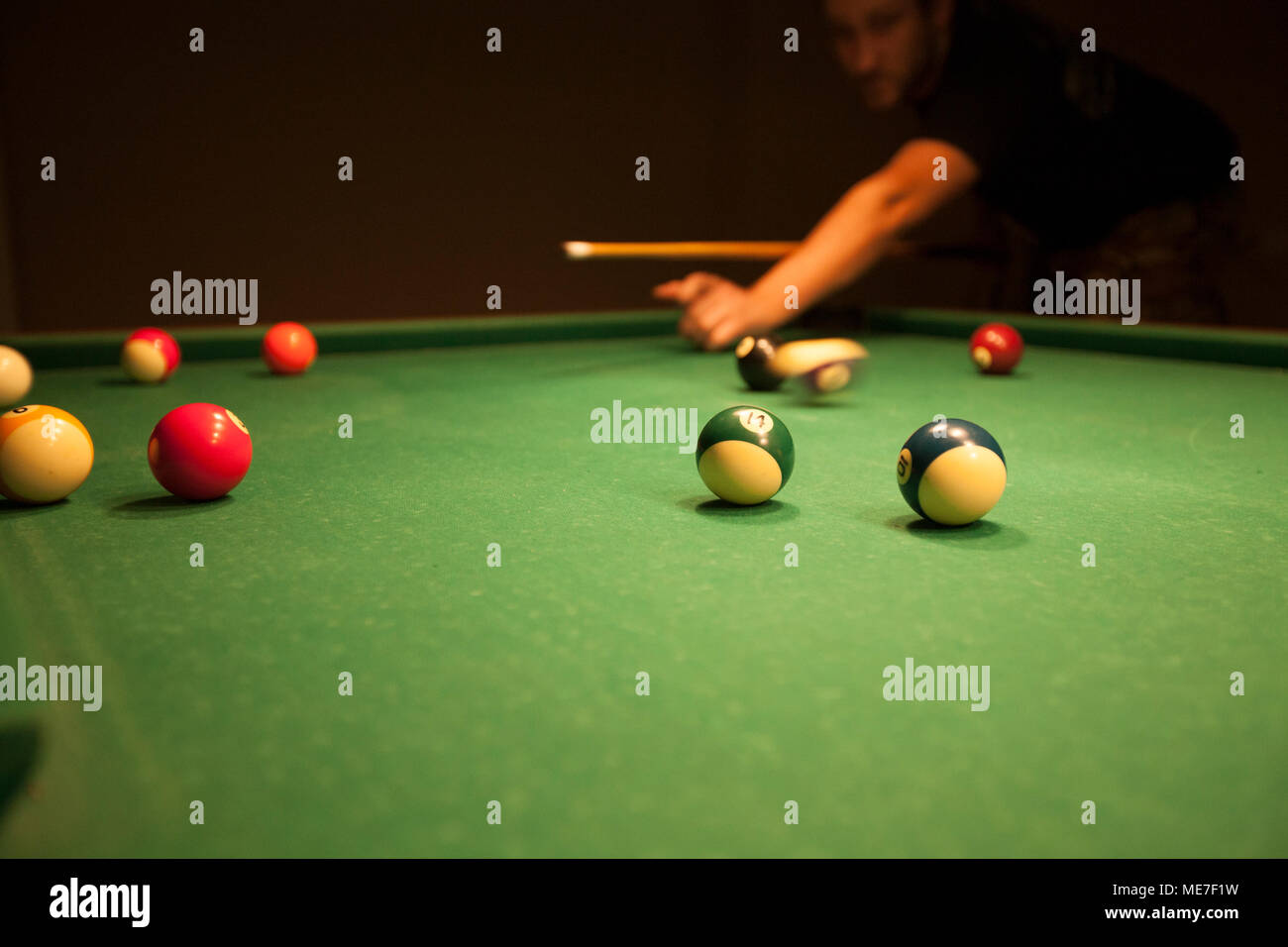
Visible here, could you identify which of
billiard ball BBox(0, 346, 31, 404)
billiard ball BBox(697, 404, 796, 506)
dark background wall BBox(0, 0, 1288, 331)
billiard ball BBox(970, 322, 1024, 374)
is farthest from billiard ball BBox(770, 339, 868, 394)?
dark background wall BBox(0, 0, 1288, 331)

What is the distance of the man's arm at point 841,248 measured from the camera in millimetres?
4656

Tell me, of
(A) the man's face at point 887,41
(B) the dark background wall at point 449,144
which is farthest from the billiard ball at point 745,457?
(B) the dark background wall at point 449,144

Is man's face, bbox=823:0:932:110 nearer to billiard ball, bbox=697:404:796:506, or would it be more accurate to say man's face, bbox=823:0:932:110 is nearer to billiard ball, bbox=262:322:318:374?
billiard ball, bbox=262:322:318:374

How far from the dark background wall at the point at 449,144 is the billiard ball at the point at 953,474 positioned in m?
5.13

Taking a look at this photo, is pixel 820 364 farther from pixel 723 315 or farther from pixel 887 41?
pixel 887 41

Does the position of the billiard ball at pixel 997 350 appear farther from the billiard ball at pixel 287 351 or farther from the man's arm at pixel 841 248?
the billiard ball at pixel 287 351

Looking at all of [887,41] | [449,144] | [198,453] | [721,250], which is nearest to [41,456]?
[198,453]

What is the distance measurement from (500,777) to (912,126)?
7859 millimetres

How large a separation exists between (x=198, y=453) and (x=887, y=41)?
442 centimetres

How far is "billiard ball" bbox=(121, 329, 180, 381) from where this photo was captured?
151 inches

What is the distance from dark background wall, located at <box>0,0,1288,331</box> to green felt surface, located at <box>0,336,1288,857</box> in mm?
4404

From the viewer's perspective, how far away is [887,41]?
552cm
